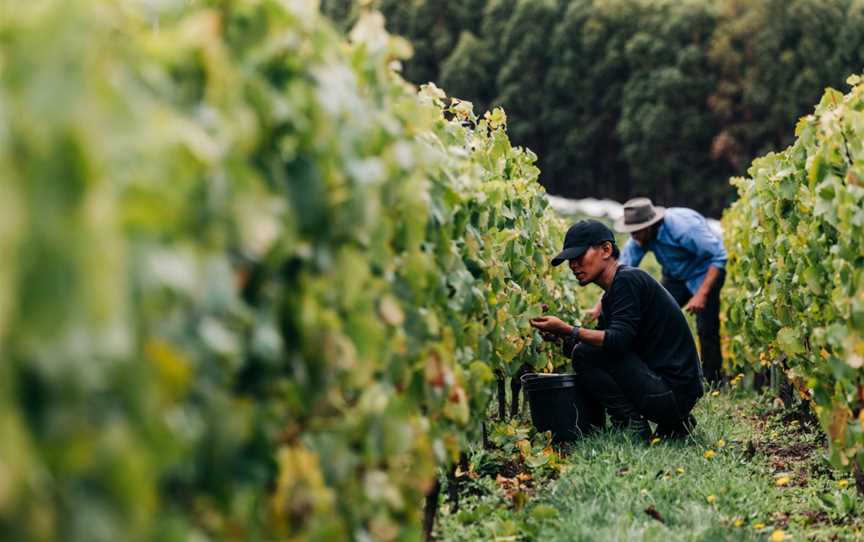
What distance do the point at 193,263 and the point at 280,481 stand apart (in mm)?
628

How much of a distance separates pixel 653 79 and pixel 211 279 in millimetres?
39807

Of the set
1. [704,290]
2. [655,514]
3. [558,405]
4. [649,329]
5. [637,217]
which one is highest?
[637,217]

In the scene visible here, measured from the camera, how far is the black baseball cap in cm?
552

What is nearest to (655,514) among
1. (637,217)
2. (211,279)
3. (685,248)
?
(211,279)

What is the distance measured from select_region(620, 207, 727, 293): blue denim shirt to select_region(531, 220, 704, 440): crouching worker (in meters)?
2.28

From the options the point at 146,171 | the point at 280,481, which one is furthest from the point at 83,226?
the point at 280,481

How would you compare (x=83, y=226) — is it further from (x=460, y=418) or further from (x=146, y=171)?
(x=460, y=418)

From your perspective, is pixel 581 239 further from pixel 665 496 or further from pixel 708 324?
pixel 708 324

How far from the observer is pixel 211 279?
1686mm

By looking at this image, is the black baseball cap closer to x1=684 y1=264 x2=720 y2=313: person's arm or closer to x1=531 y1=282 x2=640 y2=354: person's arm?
x1=531 y1=282 x2=640 y2=354: person's arm

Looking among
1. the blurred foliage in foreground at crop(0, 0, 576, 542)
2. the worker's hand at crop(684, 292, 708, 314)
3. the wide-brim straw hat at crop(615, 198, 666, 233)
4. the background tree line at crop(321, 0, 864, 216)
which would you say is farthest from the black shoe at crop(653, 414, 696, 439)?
the background tree line at crop(321, 0, 864, 216)

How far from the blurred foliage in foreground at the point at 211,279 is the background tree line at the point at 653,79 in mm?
36050

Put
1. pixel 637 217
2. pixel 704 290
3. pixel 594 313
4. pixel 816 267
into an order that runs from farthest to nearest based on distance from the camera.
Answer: pixel 704 290, pixel 637 217, pixel 594 313, pixel 816 267

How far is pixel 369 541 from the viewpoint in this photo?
95.2 inches
